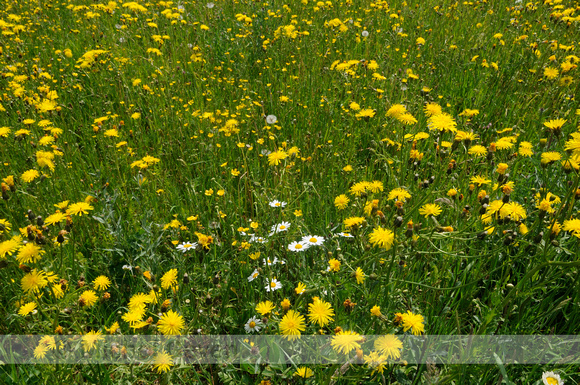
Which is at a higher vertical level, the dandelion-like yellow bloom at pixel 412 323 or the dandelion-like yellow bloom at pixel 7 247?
the dandelion-like yellow bloom at pixel 7 247

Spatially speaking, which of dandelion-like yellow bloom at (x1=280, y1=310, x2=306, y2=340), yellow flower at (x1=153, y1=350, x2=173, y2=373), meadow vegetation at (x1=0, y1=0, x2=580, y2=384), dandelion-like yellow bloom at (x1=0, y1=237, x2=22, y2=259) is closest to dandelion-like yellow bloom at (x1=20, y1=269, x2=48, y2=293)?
meadow vegetation at (x1=0, y1=0, x2=580, y2=384)

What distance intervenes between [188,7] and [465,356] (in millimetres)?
6228

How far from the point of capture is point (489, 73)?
3.73 meters

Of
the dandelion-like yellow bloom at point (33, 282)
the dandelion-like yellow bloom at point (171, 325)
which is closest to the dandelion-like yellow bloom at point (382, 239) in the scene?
the dandelion-like yellow bloom at point (171, 325)

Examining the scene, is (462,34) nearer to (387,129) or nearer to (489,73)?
(489,73)

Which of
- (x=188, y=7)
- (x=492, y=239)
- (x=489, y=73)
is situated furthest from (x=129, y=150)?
(x=188, y=7)

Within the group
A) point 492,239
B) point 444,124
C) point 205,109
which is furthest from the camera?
point 205,109

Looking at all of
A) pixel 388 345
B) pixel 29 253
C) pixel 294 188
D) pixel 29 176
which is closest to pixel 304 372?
pixel 388 345

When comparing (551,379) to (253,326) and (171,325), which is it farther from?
(171,325)

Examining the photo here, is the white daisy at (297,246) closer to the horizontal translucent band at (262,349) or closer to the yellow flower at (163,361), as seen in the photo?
the horizontal translucent band at (262,349)

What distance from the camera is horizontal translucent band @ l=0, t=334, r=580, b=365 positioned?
1264 millimetres

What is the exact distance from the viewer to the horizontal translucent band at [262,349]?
1.26 m

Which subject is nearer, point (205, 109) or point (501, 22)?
point (205, 109)

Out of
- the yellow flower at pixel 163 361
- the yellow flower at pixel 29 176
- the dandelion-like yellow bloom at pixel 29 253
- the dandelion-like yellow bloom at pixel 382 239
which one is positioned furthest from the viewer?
the yellow flower at pixel 29 176
